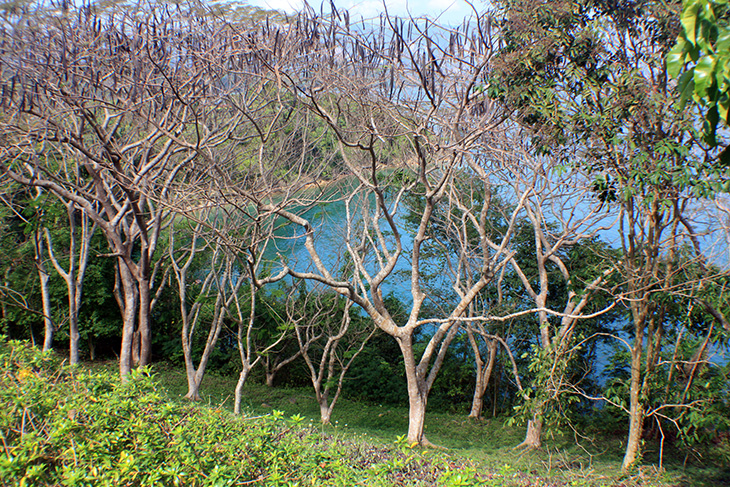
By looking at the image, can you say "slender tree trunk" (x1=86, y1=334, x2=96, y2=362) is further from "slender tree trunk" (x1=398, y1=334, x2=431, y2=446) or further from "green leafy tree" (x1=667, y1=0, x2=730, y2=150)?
"green leafy tree" (x1=667, y1=0, x2=730, y2=150)

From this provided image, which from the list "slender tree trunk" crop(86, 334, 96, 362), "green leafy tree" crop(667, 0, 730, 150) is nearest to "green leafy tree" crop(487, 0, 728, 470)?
"green leafy tree" crop(667, 0, 730, 150)

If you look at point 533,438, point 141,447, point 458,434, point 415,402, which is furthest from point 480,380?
point 141,447

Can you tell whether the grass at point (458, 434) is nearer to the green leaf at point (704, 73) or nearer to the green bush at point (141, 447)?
the green bush at point (141, 447)

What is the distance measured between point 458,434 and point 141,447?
7625mm

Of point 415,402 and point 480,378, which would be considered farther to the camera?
point 480,378

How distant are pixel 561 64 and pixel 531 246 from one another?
522cm

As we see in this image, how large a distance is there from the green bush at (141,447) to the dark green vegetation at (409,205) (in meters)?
0.03

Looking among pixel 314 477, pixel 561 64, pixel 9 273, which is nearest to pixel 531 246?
pixel 561 64

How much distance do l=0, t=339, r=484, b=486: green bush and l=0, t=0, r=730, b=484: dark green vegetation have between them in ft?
0.09

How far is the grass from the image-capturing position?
627 cm

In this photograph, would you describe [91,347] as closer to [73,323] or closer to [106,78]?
[73,323]

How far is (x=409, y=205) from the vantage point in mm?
10867

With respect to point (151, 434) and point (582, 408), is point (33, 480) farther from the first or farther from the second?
point (582, 408)

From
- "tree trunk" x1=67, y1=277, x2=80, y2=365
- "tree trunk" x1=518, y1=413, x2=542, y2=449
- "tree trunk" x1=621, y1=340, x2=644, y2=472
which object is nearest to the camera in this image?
"tree trunk" x1=621, y1=340, x2=644, y2=472
